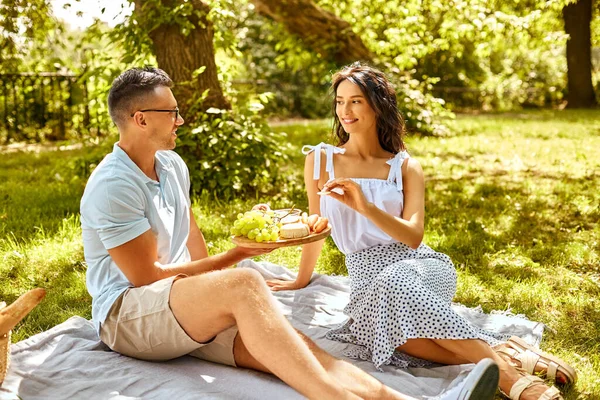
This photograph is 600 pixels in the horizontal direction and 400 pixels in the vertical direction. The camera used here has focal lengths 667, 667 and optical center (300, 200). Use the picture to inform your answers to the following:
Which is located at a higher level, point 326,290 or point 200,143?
point 200,143

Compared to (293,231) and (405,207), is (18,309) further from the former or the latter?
(405,207)

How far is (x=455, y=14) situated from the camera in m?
10.5

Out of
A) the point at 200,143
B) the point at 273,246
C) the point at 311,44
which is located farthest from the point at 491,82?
the point at 273,246

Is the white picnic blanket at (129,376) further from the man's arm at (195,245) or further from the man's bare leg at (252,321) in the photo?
the man's arm at (195,245)

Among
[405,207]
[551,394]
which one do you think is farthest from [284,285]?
[551,394]

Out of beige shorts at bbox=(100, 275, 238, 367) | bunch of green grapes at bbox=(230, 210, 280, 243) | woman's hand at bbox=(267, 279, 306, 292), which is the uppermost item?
bunch of green grapes at bbox=(230, 210, 280, 243)

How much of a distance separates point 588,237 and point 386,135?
2.90m

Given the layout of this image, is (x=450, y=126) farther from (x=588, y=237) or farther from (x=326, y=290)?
(x=326, y=290)

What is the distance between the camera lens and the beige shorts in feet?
9.44

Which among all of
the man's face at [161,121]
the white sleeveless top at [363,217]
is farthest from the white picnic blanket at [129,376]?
the man's face at [161,121]

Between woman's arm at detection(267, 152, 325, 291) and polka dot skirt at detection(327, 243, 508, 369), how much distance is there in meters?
0.36

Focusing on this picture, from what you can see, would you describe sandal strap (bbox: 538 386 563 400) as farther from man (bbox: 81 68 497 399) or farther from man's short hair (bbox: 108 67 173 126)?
man's short hair (bbox: 108 67 173 126)

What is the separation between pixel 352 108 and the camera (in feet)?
12.2

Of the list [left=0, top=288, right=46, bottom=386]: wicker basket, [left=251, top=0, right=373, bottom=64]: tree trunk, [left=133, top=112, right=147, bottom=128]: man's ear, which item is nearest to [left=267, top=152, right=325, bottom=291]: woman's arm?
[left=133, top=112, right=147, bottom=128]: man's ear
